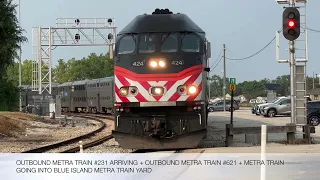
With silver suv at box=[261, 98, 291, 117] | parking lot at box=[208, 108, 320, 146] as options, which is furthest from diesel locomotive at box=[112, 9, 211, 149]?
silver suv at box=[261, 98, 291, 117]

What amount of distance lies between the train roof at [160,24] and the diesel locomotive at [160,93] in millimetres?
182

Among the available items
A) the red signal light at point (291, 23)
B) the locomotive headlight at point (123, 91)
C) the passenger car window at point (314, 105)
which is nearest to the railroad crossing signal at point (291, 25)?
the red signal light at point (291, 23)

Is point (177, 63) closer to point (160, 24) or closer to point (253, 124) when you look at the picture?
point (160, 24)

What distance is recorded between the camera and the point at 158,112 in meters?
13.2

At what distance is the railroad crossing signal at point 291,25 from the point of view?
15.4 m

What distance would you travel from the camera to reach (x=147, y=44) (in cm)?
1362

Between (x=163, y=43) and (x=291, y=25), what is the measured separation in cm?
459

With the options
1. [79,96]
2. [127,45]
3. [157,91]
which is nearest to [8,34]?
[127,45]

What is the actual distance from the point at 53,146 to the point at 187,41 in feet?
20.9

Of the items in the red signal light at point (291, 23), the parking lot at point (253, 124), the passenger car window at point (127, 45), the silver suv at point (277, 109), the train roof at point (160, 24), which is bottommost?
the parking lot at point (253, 124)

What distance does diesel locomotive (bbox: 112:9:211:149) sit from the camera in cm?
1306

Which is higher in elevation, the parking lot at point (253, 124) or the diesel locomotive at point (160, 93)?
the diesel locomotive at point (160, 93)

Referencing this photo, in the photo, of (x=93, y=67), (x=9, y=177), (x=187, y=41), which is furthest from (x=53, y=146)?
(x=93, y=67)

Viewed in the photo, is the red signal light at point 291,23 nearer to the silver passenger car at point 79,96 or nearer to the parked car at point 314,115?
the parked car at point 314,115
